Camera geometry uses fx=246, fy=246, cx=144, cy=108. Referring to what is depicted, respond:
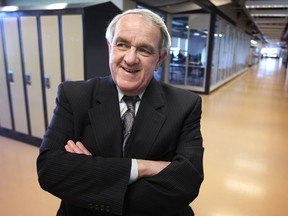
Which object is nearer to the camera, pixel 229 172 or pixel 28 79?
pixel 229 172

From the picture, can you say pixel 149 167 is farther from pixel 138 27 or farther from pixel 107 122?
pixel 138 27

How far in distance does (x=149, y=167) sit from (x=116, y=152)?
17cm

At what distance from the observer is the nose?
113cm

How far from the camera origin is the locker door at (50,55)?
359 cm

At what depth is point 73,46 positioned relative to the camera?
11.6 ft

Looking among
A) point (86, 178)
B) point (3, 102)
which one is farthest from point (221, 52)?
point (86, 178)

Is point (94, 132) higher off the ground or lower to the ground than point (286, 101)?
higher

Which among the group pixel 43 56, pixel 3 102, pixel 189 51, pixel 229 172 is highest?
pixel 189 51

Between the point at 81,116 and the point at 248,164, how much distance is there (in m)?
3.23

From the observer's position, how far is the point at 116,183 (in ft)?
3.44

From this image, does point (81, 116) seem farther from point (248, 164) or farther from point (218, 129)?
point (218, 129)

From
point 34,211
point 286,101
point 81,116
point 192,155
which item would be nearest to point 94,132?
point 81,116

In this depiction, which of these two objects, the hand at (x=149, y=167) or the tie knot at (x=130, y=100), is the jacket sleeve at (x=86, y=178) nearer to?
the hand at (x=149, y=167)

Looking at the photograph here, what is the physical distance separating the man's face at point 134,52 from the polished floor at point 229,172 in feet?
6.58
